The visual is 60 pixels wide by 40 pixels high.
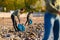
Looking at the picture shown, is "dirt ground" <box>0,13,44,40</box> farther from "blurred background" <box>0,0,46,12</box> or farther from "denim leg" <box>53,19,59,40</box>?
"denim leg" <box>53,19,59,40</box>

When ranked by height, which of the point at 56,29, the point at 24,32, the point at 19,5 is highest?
the point at 19,5

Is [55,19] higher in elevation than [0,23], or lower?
higher

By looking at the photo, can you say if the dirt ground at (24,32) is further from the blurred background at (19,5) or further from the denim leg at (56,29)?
the denim leg at (56,29)

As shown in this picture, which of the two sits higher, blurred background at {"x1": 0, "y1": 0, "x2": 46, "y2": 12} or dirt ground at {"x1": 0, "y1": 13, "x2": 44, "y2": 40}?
blurred background at {"x1": 0, "y1": 0, "x2": 46, "y2": 12}

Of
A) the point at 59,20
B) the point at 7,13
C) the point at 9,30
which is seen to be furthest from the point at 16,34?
the point at 59,20

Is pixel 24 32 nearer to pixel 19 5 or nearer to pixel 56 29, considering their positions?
pixel 19 5

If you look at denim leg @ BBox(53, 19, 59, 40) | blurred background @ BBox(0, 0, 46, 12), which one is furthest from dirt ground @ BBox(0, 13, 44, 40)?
denim leg @ BBox(53, 19, 59, 40)

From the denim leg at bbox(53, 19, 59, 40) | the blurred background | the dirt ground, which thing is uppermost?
the blurred background

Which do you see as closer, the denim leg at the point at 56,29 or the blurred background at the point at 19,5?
the denim leg at the point at 56,29

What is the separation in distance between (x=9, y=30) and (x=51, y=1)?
60.1 inches

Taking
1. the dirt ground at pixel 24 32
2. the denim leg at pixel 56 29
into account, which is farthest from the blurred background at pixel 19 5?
the denim leg at pixel 56 29

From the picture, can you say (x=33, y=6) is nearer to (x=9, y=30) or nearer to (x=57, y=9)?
(x=9, y=30)

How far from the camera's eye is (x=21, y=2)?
3.70 metres

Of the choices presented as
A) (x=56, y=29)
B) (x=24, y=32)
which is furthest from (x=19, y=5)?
(x=56, y=29)
